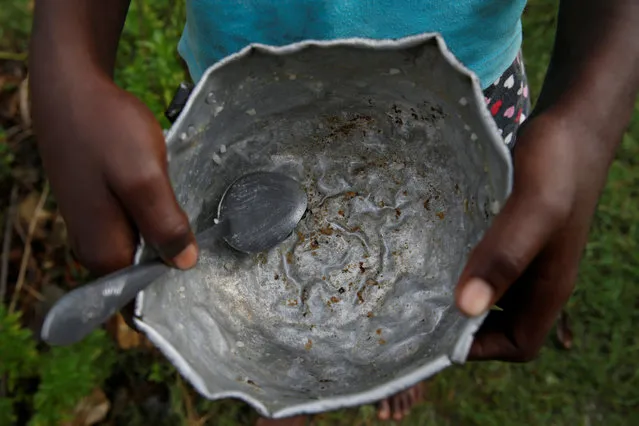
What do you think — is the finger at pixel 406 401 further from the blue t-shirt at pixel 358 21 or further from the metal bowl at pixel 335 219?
the blue t-shirt at pixel 358 21

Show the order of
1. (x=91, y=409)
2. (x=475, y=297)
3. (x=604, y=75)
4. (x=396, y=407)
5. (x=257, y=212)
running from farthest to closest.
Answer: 1. (x=396, y=407)
2. (x=91, y=409)
3. (x=257, y=212)
4. (x=604, y=75)
5. (x=475, y=297)

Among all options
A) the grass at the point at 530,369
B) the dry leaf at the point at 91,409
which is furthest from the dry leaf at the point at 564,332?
the dry leaf at the point at 91,409

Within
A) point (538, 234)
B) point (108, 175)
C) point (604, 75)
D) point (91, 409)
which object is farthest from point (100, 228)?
point (91, 409)

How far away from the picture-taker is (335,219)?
108 cm

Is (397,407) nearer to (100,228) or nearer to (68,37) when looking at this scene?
(100,228)

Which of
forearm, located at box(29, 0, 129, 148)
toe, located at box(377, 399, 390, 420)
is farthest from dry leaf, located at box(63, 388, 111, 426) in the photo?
forearm, located at box(29, 0, 129, 148)

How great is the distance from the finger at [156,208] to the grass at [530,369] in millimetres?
889

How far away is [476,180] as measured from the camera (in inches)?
33.4

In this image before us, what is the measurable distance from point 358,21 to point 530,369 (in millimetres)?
1197

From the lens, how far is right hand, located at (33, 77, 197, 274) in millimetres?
742

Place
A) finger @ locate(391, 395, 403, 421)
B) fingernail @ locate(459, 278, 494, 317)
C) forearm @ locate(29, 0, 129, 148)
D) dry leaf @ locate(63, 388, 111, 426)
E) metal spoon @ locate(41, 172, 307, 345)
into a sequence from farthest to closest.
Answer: finger @ locate(391, 395, 403, 421) < dry leaf @ locate(63, 388, 111, 426) < metal spoon @ locate(41, 172, 307, 345) < forearm @ locate(29, 0, 129, 148) < fingernail @ locate(459, 278, 494, 317)

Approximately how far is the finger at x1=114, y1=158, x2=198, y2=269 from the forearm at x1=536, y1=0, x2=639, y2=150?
1.67ft

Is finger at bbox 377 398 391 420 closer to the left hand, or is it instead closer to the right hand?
the left hand

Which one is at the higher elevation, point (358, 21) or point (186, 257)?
point (358, 21)
